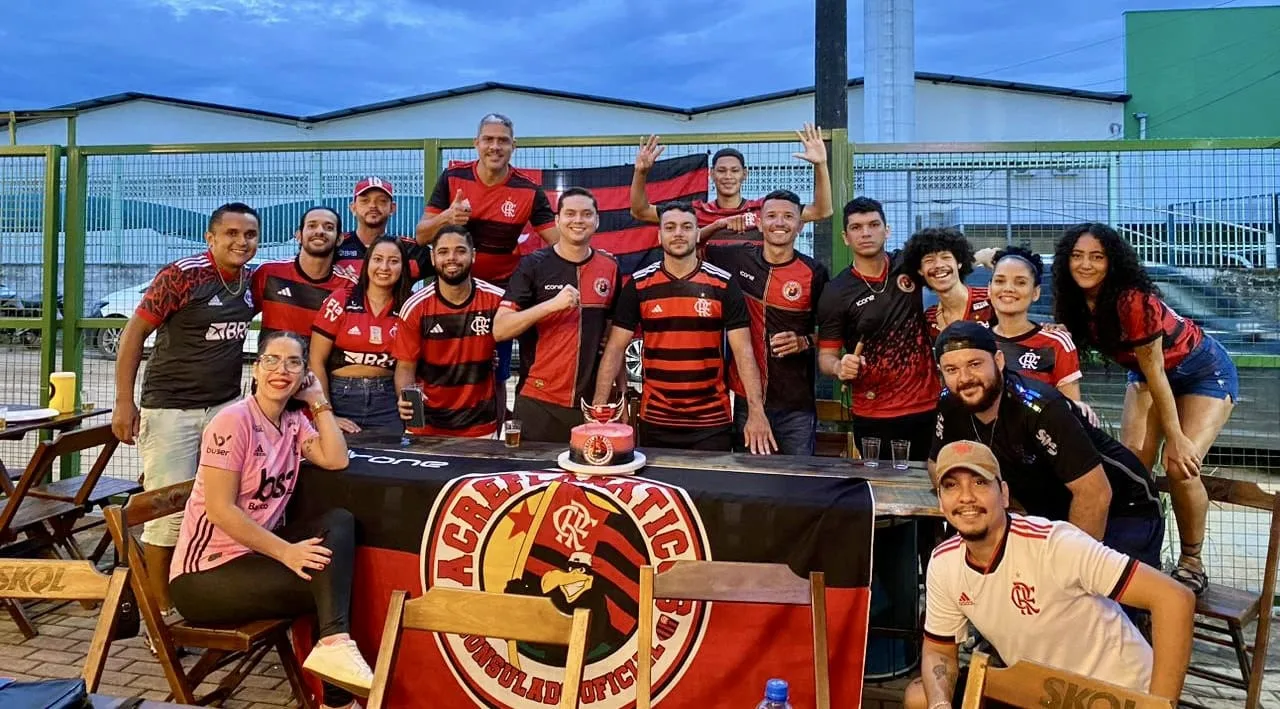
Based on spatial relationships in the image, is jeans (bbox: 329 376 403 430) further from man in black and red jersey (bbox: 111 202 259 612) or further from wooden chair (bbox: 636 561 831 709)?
wooden chair (bbox: 636 561 831 709)

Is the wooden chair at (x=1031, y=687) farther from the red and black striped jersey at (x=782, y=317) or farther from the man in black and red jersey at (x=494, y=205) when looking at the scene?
the man in black and red jersey at (x=494, y=205)

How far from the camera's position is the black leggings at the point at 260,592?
9.71ft

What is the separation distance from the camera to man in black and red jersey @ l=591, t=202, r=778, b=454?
4.02 metres

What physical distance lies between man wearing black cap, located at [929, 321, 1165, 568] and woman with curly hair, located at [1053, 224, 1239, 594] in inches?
27.6

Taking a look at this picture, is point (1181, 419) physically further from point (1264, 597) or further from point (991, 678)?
point (991, 678)

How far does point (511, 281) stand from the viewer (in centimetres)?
422

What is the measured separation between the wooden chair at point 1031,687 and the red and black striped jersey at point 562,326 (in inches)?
107

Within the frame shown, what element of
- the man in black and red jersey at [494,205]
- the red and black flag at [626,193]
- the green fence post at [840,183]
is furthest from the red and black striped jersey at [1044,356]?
the man in black and red jersey at [494,205]

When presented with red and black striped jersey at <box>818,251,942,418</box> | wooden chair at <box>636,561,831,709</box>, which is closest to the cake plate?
wooden chair at <box>636,561,831,709</box>

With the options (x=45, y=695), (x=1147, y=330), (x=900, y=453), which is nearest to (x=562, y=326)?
(x=900, y=453)

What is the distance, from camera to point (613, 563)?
2.99 m

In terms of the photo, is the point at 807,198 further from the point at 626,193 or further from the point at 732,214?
the point at 626,193

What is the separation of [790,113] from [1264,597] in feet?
38.8

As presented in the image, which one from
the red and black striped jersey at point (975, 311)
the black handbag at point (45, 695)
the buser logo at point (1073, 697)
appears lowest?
the buser logo at point (1073, 697)
